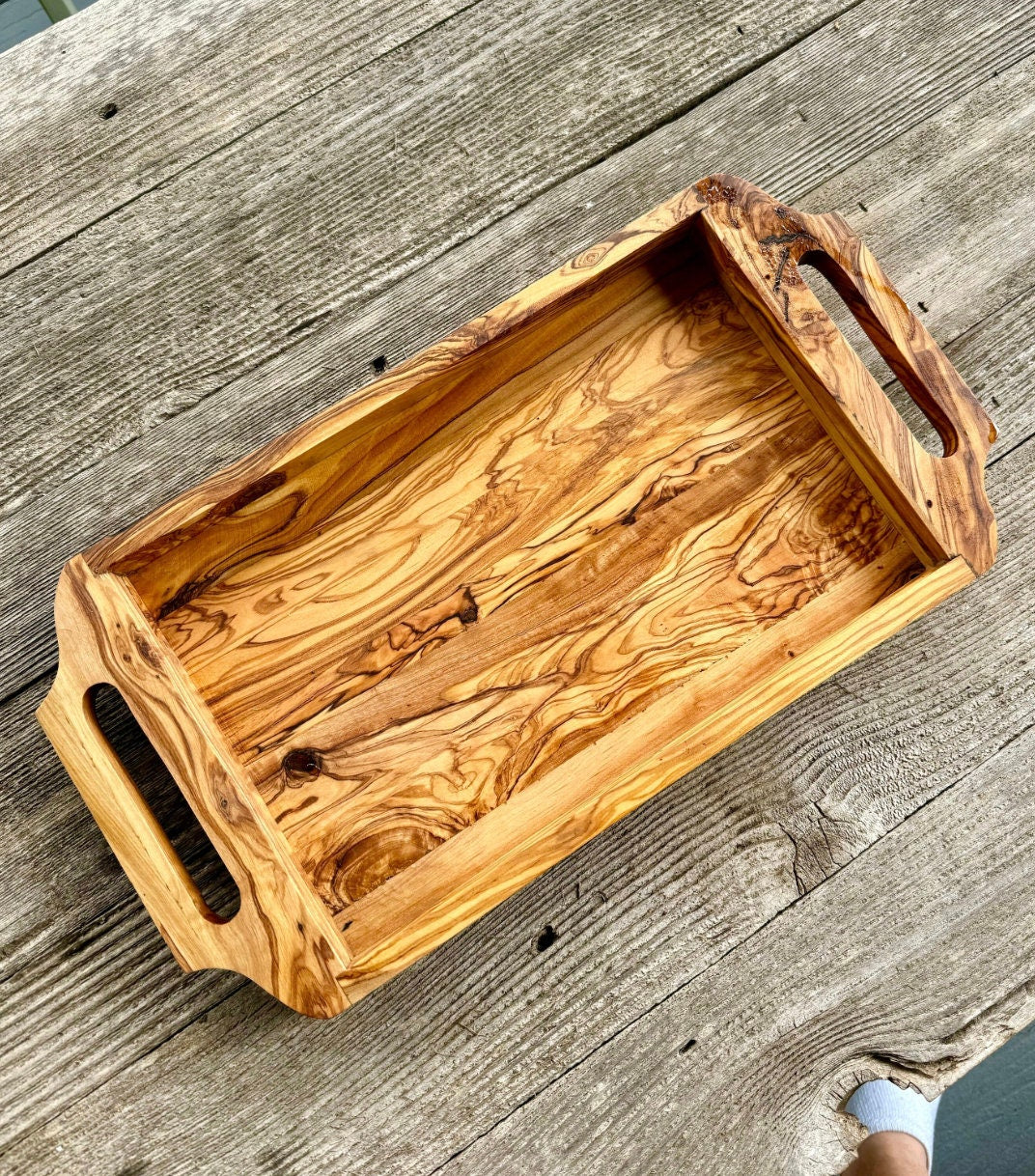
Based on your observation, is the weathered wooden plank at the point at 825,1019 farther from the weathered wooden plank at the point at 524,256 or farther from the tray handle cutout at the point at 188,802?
the weathered wooden plank at the point at 524,256

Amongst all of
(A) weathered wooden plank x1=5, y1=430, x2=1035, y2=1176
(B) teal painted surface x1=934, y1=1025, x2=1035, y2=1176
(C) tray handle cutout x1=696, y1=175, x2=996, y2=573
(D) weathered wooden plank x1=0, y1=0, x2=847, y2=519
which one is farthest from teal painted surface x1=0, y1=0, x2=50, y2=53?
(B) teal painted surface x1=934, y1=1025, x2=1035, y2=1176

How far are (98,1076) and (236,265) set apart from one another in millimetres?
797

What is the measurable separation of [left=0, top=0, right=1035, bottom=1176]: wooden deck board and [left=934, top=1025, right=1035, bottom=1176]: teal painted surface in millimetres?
463

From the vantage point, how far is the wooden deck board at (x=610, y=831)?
859 mm

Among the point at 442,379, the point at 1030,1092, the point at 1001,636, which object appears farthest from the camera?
the point at 1030,1092

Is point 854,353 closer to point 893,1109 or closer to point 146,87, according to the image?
point 146,87

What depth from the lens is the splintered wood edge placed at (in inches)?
28.4

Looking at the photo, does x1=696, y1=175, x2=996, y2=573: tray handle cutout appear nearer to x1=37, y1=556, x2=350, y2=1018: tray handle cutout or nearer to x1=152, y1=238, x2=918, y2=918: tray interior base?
x1=152, y1=238, x2=918, y2=918: tray interior base

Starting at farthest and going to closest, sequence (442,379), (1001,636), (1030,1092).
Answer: (1030,1092)
(1001,636)
(442,379)

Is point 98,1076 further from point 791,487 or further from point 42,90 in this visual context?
point 42,90

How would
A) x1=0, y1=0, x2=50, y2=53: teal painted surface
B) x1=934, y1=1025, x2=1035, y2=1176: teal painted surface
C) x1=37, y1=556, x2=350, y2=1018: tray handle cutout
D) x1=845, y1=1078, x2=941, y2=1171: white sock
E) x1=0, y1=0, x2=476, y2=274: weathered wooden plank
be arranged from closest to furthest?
x1=37, y1=556, x2=350, y2=1018: tray handle cutout
x1=0, y1=0, x2=476, y2=274: weathered wooden plank
x1=845, y1=1078, x2=941, y2=1171: white sock
x1=934, y1=1025, x2=1035, y2=1176: teal painted surface
x1=0, y1=0, x2=50, y2=53: teal painted surface

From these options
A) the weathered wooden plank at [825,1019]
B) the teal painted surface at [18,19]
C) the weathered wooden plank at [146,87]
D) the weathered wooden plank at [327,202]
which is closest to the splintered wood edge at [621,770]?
the weathered wooden plank at [825,1019]

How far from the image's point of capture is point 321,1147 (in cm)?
86

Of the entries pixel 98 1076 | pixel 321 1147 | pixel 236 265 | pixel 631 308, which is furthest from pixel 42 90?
pixel 321 1147
